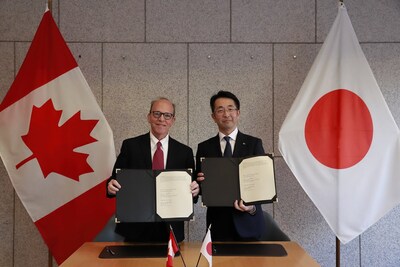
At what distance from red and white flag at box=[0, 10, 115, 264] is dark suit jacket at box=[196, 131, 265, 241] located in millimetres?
1123

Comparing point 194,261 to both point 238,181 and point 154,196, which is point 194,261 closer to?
point 154,196

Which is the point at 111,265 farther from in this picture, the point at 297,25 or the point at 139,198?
the point at 297,25

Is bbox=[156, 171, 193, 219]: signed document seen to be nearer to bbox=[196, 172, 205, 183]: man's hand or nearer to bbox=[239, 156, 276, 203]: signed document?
bbox=[196, 172, 205, 183]: man's hand

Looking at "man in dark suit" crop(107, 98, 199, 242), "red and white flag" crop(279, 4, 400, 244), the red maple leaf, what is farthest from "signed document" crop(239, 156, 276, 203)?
the red maple leaf

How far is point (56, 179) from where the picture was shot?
3.21 meters

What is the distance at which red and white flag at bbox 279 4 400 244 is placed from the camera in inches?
119

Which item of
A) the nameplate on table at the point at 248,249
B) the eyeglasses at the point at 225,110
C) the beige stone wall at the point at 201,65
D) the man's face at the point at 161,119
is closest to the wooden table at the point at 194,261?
the nameplate on table at the point at 248,249

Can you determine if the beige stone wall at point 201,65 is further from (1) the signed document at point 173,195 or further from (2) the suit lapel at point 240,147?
(1) the signed document at point 173,195

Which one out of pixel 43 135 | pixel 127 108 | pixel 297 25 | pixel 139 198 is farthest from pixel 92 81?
pixel 297 25

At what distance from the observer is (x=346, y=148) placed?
305cm

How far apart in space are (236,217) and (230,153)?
430 mm

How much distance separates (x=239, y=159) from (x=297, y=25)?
2073mm

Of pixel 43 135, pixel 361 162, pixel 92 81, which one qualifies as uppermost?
pixel 92 81

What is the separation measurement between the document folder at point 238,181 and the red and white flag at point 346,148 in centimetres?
92
